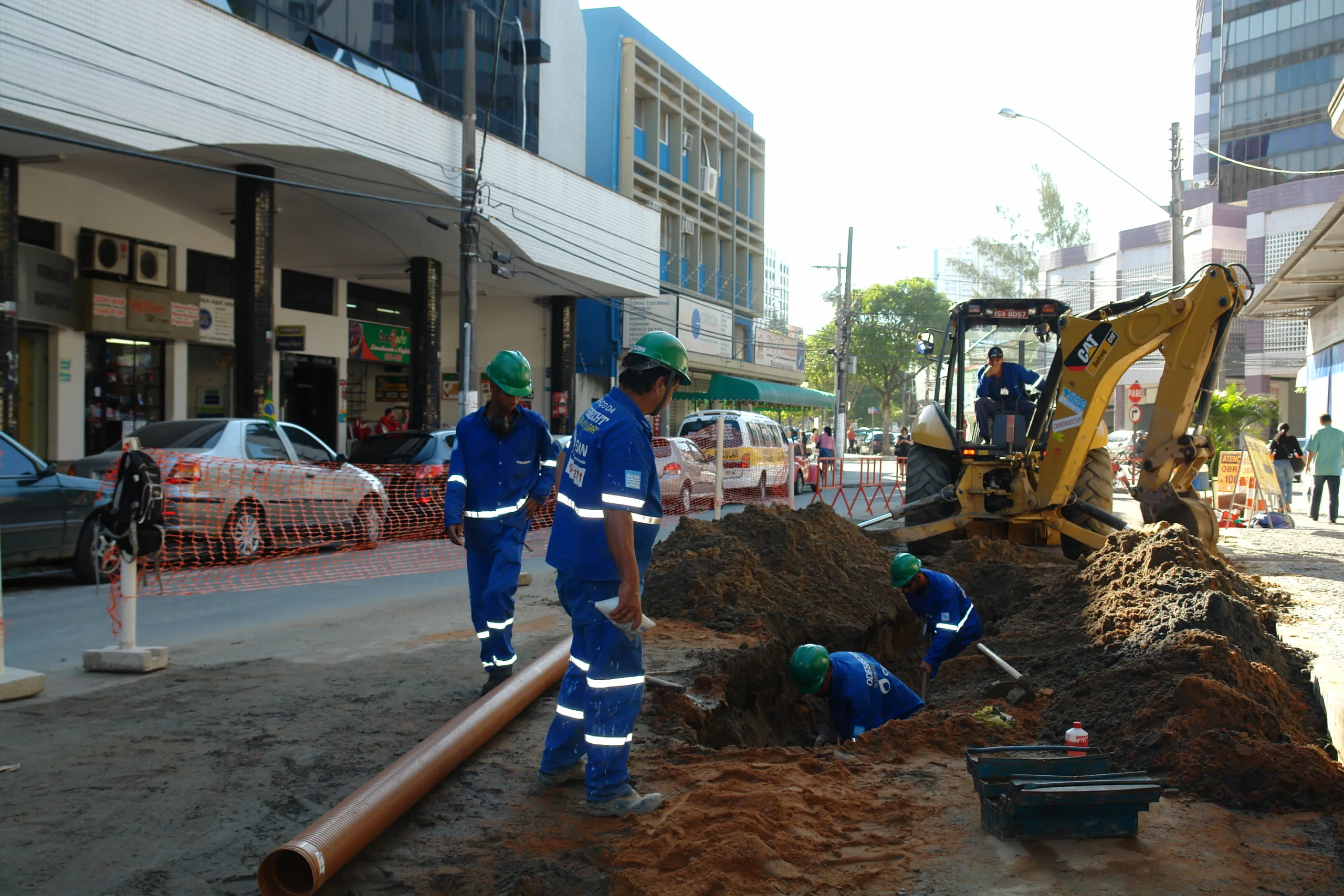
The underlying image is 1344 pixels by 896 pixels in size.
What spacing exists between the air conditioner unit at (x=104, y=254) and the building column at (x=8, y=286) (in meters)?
3.41

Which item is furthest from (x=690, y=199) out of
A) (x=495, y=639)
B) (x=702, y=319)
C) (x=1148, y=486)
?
(x=495, y=639)

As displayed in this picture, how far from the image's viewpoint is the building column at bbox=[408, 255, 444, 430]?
2242cm

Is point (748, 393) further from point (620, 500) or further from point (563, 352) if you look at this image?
point (620, 500)

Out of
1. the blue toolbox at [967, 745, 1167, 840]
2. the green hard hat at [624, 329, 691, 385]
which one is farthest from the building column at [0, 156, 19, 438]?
the blue toolbox at [967, 745, 1167, 840]

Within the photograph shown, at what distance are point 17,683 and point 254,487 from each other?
570 cm

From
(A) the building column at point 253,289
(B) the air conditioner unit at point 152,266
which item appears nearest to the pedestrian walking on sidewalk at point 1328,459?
(A) the building column at point 253,289

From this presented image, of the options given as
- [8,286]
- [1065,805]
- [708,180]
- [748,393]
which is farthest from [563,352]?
[1065,805]

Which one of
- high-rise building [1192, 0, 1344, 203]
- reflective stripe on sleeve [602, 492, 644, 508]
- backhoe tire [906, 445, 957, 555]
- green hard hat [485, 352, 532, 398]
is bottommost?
backhoe tire [906, 445, 957, 555]

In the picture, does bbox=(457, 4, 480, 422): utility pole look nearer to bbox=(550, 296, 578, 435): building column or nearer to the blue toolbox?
bbox=(550, 296, 578, 435): building column

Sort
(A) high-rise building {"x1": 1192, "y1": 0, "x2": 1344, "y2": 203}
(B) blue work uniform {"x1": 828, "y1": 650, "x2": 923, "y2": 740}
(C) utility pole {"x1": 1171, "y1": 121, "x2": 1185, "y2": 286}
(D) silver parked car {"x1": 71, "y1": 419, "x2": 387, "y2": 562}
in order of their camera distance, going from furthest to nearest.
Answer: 1. (A) high-rise building {"x1": 1192, "y1": 0, "x2": 1344, "y2": 203}
2. (C) utility pole {"x1": 1171, "y1": 121, "x2": 1185, "y2": 286}
3. (D) silver parked car {"x1": 71, "y1": 419, "x2": 387, "y2": 562}
4. (B) blue work uniform {"x1": 828, "y1": 650, "x2": 923, "y2": 740}

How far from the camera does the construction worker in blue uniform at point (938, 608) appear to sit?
7.14 meters

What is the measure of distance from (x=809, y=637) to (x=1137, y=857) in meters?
4.79

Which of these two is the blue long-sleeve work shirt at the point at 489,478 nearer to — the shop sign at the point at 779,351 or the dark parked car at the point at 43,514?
the dark parked car at the point at 43,514

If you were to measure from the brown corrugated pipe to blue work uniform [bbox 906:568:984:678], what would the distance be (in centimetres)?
306
